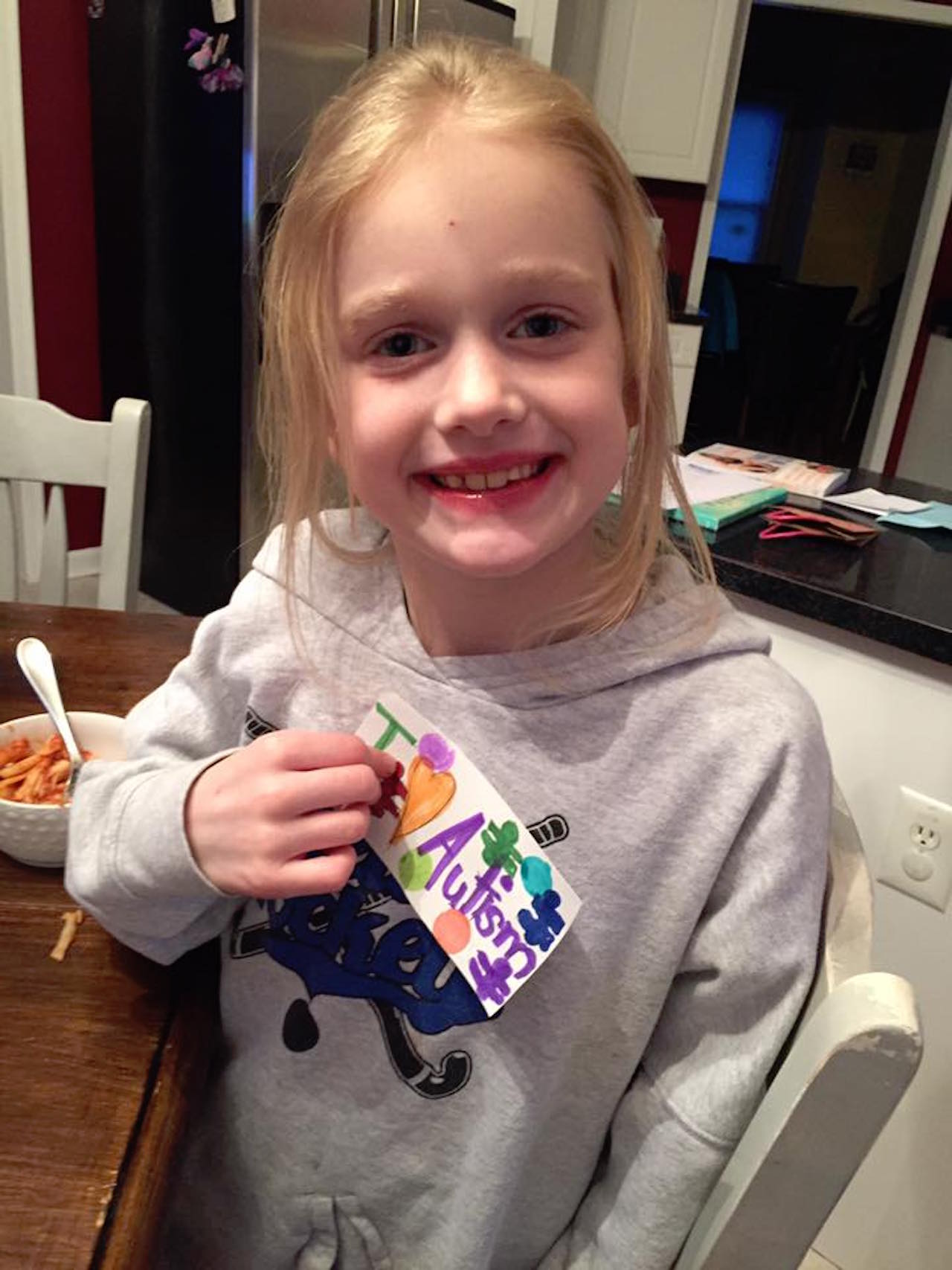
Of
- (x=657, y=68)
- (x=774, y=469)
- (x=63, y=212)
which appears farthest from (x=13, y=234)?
(x=774, y=469)

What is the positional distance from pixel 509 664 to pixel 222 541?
7.79ft

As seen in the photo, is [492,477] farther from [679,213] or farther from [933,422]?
[933,422]

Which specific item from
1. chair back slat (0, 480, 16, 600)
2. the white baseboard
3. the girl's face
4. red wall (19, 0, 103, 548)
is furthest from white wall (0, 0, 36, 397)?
the girl's face

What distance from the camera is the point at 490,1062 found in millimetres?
719

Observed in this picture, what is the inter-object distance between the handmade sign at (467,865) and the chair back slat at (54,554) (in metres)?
0.96

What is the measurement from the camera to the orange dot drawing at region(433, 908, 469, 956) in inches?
26.6

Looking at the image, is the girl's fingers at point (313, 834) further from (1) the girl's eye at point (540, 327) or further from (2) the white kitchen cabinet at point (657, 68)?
(2) the white kitchen cabinet at point (657, 68)

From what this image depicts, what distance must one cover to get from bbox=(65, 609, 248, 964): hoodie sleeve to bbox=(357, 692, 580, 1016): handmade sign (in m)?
0.13

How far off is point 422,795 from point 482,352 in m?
0.30

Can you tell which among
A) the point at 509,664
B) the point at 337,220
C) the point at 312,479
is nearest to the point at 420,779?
the point at 509,664

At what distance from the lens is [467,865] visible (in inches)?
26.6

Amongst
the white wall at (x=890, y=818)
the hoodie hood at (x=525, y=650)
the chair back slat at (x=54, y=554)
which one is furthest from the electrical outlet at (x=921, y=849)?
the chair back slat at (x=54, y=554)

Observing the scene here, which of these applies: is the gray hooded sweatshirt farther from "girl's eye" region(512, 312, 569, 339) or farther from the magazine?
the magazine

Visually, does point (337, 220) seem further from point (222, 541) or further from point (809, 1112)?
point (222, 541)
